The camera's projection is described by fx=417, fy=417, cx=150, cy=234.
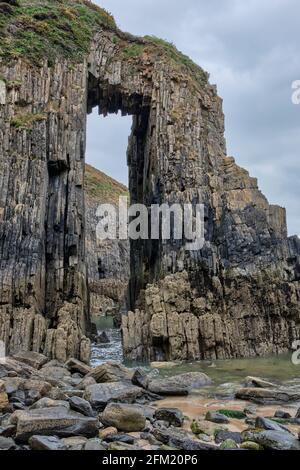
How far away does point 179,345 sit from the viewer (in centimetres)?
1848

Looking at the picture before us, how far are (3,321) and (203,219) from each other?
459 inches

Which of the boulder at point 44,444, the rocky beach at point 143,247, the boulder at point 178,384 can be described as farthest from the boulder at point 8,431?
the boulder at point 178,384

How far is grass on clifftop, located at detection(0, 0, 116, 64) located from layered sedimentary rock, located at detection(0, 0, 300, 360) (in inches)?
3.6

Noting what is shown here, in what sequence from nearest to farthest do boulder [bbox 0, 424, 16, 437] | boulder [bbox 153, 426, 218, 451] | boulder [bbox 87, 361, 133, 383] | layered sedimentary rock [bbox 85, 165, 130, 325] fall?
boulder [bbox 153, 426, 218, 451], boulder [bbox 0, 424, 16, 437], boulder [bbox 87, 361, 133, 383], layered sedimentary rock [bbox 85, 165, 130, 325]

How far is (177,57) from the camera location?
103 feet

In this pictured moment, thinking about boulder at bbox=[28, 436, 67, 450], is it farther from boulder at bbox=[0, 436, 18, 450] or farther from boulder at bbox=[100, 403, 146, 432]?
boulder at bbox=[100, 403, 146, 432]

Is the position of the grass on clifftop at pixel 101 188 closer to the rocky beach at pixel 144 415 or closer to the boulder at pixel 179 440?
the rocky beach at pixel 144 415

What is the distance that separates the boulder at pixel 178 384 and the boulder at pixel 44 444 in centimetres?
487

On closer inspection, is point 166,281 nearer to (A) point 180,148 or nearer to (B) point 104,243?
(A) point 180,148

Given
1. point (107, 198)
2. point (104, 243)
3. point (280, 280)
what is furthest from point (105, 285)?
point (280, 280)

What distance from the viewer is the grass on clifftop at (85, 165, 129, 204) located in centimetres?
7969

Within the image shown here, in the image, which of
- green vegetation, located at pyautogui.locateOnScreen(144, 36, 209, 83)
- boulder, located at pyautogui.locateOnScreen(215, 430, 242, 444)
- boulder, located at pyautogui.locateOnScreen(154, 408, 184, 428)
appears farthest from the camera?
green vegetation, located at pyautogui.locateOnScreen(144, 36, 209, 83)

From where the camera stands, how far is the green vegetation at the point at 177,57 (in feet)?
Result: 100

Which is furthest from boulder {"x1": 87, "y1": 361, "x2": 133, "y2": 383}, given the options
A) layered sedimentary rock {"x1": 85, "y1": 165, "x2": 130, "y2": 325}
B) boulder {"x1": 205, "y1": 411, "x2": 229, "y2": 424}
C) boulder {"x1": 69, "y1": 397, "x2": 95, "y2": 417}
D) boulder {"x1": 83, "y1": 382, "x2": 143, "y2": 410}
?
layered sedimentary rock {"x1": 85, "y1": 165, "x2": 130, "y2": 325}
